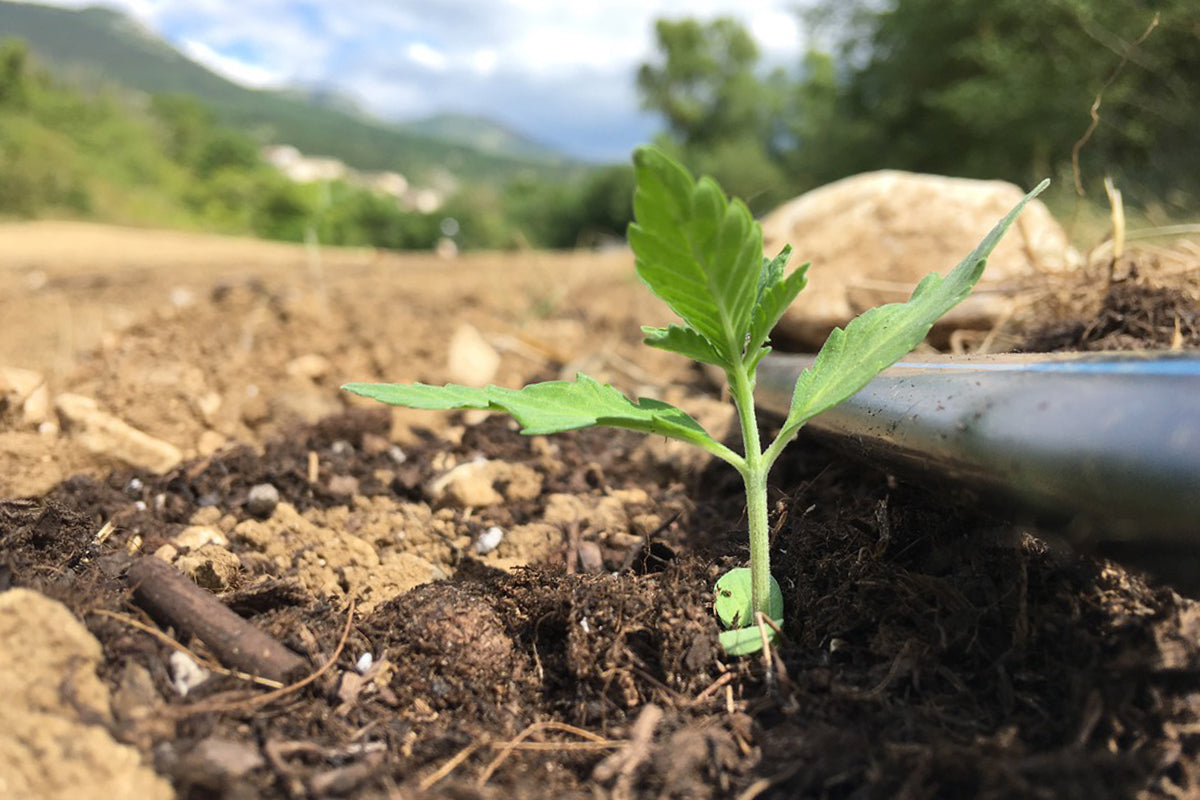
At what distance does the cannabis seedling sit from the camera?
36.2 inches

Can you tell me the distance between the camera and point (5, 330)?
3.66 metres

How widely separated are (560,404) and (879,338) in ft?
1.45

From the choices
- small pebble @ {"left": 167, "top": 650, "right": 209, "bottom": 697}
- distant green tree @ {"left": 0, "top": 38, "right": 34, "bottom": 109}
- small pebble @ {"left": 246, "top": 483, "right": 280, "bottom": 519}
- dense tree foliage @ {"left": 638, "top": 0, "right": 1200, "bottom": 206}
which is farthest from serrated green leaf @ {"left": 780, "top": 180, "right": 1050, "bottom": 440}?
distant green tree @ {"left": 0, "top": 38, "right": 34, "bottom": 109}

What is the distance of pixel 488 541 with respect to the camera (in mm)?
1656

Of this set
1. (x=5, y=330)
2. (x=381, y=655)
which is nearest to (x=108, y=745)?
(x=381, y=655)

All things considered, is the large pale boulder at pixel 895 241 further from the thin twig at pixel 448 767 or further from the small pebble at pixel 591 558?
the thin twig at pixel 448 767

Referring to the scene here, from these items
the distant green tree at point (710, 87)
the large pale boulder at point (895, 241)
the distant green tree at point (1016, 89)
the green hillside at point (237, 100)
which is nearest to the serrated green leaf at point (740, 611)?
the large pale boulder at point (895, 241)

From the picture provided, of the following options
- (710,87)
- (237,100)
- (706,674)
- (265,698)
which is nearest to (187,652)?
(265,698)

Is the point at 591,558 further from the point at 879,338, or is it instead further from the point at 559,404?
the point at 879,338

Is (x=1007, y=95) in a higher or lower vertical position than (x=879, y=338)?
higher

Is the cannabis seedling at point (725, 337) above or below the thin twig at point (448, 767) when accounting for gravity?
above

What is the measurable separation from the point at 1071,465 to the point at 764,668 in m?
0.46

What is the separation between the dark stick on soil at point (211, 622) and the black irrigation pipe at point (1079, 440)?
96 centimetres

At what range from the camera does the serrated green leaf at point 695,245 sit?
0.89 metres
